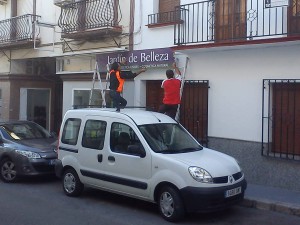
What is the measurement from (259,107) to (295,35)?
191 cm

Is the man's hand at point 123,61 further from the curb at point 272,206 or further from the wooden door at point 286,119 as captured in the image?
the curb at point 272,206

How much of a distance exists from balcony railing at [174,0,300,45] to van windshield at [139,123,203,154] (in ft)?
9.44

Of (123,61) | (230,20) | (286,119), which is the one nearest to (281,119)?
(286,119)

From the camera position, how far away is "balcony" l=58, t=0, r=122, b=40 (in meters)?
13.7

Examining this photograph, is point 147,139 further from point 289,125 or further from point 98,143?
point 289,125

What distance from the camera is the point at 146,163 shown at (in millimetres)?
7957

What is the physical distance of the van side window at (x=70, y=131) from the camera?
31.2 ft

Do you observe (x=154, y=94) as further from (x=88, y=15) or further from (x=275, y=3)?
(x=275, y=3)

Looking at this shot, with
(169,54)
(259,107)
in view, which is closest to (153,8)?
(169,54)

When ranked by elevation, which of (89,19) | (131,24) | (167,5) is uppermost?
(167,5)

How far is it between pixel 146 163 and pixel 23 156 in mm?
4037

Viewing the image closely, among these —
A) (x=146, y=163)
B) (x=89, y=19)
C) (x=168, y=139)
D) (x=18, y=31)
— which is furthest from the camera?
(x=18, y=31)

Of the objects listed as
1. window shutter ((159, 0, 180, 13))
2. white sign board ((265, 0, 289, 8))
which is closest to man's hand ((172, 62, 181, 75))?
window shutter ((159, 0, 180, 13))

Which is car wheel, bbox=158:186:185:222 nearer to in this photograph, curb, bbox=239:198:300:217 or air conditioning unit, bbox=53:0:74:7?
curb, bbox=239:198:300:217
